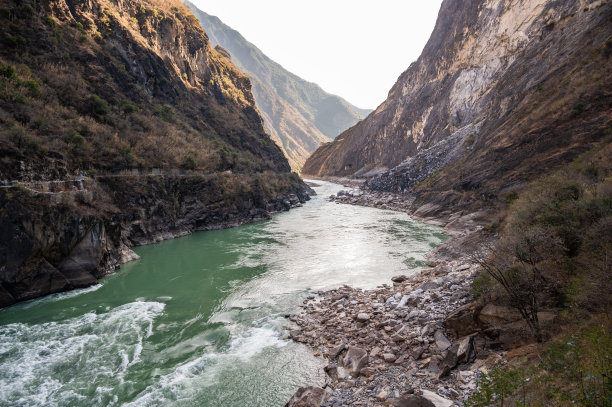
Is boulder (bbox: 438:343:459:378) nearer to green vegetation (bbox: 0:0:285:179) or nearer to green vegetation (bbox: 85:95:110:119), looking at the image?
green vegetation (bbox: 0:0:285:179)

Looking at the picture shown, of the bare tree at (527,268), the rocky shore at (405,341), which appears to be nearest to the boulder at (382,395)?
the rocky shore at (405,341)

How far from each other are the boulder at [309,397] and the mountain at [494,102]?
913 inches

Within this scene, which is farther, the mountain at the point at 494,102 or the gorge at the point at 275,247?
the mountain at the point at 494,102

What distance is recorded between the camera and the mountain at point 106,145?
52.6 ft

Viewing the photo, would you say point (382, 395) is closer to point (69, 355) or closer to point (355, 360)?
point (355, 360)

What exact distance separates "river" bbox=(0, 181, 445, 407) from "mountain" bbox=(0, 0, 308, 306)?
2496 mm

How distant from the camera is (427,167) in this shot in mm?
47625

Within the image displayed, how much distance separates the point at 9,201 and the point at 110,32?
4046 centimetres

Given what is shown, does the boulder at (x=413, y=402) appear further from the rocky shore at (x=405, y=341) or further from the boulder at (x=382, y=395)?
the boulder at (x=382, y=395)

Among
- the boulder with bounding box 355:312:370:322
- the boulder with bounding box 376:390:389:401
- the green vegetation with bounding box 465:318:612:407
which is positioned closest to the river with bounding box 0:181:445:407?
the boulder with bounding box 376:390:389:401

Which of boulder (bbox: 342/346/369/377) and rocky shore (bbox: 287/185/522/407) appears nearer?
rocky shore (bbox: 287/185/522/407)

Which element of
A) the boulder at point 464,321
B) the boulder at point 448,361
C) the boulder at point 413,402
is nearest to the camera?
the boulder at point 413,402

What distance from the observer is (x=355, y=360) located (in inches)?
326

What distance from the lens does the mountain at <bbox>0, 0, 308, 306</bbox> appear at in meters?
16.0
